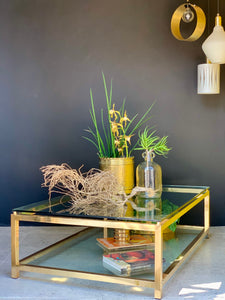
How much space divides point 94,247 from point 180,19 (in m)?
2.02

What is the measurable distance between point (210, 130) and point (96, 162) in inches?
42.1

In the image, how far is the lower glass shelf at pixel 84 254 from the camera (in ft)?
8.73

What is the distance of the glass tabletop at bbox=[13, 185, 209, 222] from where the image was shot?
2514 mm

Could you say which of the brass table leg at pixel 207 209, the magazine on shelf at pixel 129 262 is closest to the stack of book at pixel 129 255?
the magazine on shelf at pixel 129 262

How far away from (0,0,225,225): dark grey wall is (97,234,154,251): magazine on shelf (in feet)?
3.55

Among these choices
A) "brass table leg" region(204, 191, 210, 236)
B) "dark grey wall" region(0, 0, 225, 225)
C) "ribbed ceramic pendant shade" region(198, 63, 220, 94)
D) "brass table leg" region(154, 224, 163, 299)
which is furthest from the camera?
"dark grey wall" region(0, 0, 225, 225)

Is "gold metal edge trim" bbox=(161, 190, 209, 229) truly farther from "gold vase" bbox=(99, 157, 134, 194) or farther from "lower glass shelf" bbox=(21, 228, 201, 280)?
"gold vase" bbox=(99, 157, 134, 194)

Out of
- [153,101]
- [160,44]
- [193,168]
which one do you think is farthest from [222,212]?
[160,44]

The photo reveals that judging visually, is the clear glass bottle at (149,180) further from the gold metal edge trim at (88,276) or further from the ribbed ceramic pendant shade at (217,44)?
the ribbed ceramic pendant shade at (217,44)

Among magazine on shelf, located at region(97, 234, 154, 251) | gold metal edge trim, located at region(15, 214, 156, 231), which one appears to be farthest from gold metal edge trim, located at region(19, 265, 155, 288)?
magazine on shelf, located at region(97, 234, 154, 251)

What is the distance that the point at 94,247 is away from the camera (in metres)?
3.01

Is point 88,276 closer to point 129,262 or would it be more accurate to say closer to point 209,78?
point 129,262

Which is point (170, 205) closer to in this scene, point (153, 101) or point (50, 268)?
point (50, 268)

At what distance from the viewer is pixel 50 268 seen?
2639mm
